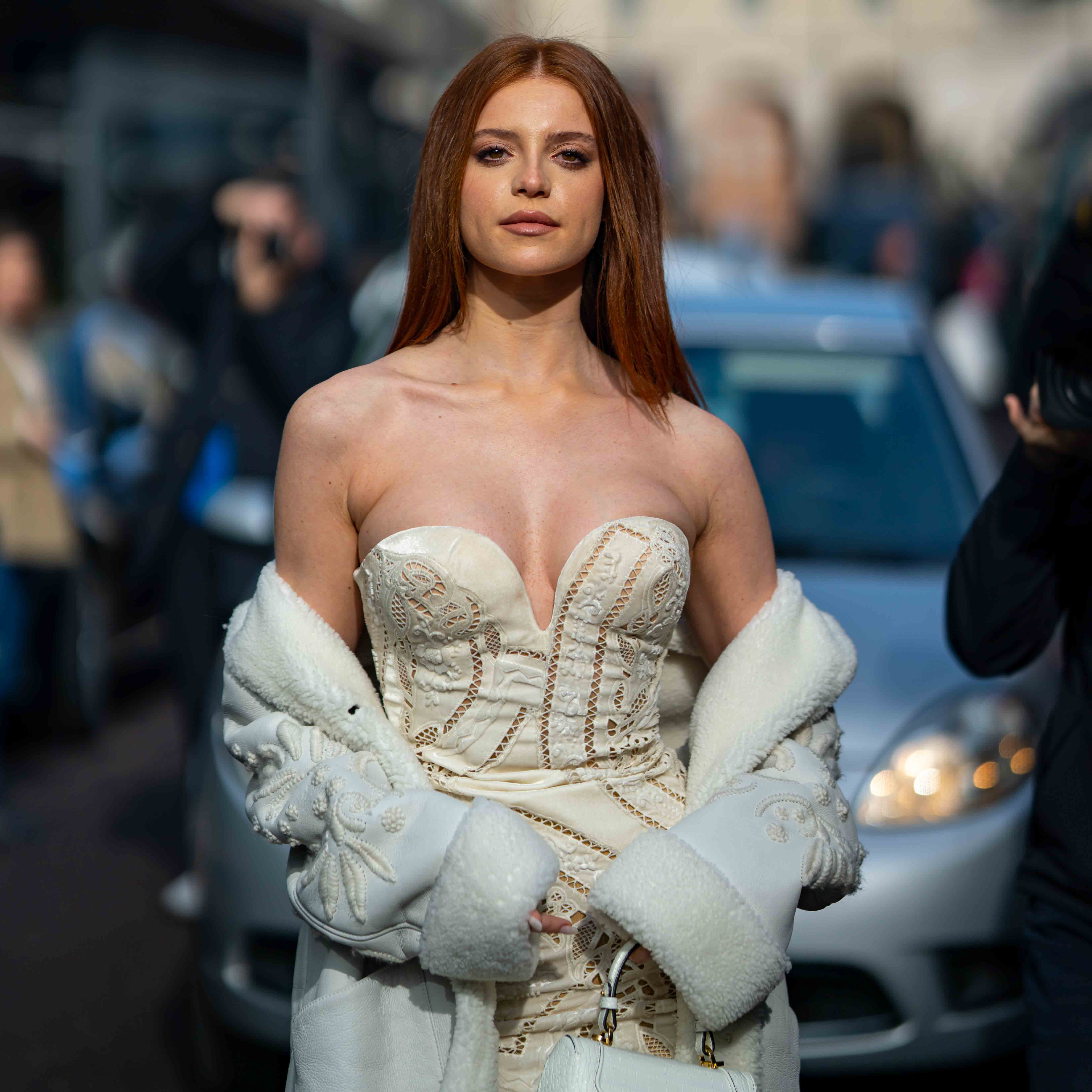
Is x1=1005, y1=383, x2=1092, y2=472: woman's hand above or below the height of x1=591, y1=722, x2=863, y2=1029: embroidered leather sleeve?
above

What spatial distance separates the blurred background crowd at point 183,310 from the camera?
14.5 ft

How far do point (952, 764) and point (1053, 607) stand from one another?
82 centimetres

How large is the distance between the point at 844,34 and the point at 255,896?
4914 cm

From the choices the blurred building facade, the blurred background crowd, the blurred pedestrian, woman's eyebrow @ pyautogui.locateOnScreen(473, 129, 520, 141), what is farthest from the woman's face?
the blurred building facade

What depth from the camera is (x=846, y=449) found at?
14.0 feet

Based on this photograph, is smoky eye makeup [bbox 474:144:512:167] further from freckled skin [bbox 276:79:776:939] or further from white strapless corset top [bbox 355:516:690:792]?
white strapless corset top [bbox 355:516:690:792]

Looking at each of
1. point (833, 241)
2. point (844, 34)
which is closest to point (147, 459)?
point (833, 241)

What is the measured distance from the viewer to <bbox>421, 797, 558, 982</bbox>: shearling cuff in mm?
1836

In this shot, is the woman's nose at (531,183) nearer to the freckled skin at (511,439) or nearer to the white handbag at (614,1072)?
the freckled skin at (511,439)

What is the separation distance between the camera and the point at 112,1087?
3629 mm

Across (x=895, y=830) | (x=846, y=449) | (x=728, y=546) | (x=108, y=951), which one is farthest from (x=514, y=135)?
(x=108, y=951)

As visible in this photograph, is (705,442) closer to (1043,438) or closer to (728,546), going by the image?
(728,546)

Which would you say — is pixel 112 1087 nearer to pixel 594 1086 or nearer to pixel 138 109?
pixel 594 1086

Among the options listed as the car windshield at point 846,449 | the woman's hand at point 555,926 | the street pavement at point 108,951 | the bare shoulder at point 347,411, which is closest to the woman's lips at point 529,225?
the bare shoulder at point 347,411
